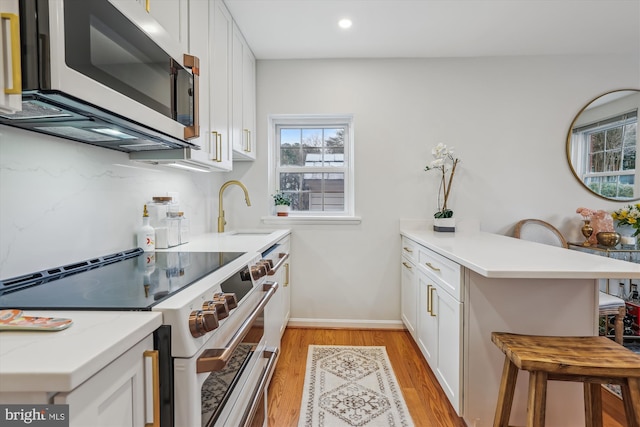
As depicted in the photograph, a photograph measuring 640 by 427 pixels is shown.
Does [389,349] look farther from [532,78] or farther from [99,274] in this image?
[532,78]

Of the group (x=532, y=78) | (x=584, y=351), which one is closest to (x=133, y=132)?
(x=584, y=351)

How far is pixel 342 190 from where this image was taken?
3039 millimetres

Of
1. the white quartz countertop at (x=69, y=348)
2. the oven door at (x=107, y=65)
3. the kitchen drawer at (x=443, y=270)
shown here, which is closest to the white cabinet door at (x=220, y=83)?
the oven door at (x=107, y=65)

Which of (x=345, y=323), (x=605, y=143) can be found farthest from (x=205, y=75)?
(x=605, y=143)

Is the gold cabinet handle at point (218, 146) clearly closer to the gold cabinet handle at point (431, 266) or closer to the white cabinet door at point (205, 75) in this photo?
the white cabinet door at point (205, 75)

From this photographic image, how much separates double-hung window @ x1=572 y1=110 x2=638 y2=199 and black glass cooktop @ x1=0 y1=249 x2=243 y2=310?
124 inches

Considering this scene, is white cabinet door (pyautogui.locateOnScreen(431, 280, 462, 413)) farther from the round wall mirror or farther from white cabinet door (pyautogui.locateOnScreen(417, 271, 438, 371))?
the round wall mirror

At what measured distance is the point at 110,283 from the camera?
948mm

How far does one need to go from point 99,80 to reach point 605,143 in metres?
3.67

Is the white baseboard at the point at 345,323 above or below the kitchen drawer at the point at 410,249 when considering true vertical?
below

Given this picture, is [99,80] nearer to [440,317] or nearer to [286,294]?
[440,317]

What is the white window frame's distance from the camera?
2.87m

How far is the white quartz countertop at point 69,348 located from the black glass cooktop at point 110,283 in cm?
5

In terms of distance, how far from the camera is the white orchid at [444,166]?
103 inches
